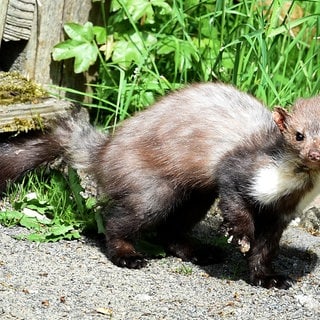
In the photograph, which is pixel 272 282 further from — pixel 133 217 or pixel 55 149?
pixel 55 149

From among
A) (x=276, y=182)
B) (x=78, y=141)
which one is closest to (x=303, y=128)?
Result: (x=276, y=182)

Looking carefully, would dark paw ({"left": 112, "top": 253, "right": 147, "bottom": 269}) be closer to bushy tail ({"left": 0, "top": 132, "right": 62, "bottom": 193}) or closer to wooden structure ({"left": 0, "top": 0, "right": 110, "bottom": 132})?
bushy tail ({"left": 0, "top": 132, "right": 62, "bottom": 193})

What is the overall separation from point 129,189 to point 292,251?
1.20 m

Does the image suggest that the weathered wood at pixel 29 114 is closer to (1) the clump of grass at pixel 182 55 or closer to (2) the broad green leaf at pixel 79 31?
(1) the clump of grass at pixel 182 55

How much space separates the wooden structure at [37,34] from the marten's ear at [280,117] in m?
2.21

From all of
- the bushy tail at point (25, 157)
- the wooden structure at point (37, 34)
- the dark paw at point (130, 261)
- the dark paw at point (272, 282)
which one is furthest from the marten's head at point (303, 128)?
the wooden structure at point (37, 34)

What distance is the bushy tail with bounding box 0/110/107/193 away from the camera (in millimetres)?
6203

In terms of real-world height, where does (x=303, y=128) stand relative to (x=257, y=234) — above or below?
above

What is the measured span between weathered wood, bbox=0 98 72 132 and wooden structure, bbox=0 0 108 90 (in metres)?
0.31

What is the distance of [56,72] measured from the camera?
7.05 m

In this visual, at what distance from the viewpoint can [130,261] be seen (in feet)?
18.7

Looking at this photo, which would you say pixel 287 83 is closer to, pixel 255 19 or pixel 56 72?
pixel 255 19

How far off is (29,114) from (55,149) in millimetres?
427

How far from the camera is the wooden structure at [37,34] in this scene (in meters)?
6.76
